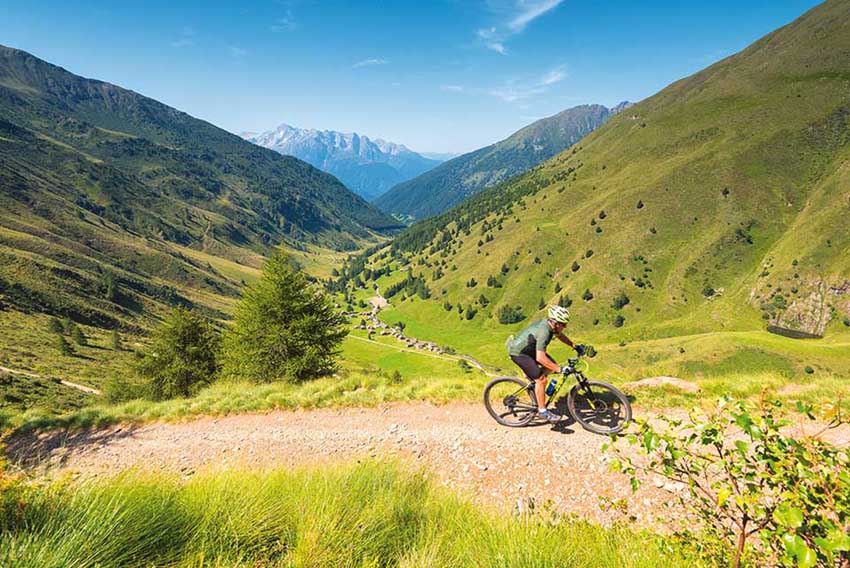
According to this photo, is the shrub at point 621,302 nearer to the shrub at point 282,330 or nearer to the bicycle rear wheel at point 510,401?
the shrub at point 282,330

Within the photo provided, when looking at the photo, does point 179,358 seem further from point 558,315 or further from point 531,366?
point 558,315

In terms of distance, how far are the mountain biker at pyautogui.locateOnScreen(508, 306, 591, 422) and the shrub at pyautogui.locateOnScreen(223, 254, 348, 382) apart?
18.3 metres

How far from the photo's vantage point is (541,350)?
9758mm

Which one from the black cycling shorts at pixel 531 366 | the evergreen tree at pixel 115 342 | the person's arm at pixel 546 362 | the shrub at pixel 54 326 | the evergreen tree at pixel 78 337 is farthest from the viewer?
the evergreen tree at pixel 115 342

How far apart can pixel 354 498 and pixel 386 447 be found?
176 inches

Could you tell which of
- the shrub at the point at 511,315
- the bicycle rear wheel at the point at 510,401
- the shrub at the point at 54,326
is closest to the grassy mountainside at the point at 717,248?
the shrub at the point at 511,315

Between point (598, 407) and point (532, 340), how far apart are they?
2490 mm

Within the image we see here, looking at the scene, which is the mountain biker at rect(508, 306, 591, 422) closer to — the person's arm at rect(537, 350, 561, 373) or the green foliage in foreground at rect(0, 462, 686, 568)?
the person's arm at rect(537, 350, 561, 373)

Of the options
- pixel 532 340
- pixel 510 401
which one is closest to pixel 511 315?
pixel 510 401

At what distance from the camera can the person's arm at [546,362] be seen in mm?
9656

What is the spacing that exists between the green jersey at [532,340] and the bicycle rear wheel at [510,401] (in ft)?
3.18

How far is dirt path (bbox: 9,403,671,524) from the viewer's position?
7512 millimetres

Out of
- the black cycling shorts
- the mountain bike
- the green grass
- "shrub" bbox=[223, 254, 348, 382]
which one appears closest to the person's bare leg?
the black cycling shorts

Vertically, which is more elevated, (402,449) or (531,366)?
(531,366)
